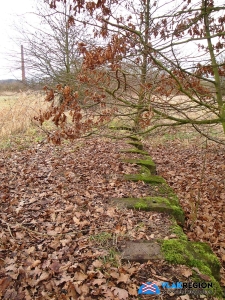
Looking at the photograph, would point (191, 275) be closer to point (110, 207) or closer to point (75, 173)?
point (110, 207)

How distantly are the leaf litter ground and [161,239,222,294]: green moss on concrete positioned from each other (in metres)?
0.12

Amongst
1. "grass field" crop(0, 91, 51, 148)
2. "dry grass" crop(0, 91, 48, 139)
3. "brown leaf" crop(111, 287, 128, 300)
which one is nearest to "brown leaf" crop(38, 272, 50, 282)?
"brown leaf" crop(111, 287, 128, 300)

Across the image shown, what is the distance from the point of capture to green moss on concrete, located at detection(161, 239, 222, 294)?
255 cm

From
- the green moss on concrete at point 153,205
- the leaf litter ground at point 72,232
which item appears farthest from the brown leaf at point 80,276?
the green moss on concrete at point 153,205

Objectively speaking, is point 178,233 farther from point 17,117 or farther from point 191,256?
point 17,117

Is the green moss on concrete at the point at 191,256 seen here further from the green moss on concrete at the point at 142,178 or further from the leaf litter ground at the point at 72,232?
the green moss on concrete at the point at 142,178

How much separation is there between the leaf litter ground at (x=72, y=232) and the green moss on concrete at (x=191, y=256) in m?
0.12

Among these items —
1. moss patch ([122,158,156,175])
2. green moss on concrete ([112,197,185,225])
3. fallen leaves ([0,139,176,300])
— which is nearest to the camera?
fallen leaves ([0,139,176,300])

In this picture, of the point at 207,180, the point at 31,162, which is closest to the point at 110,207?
the point at 31,162

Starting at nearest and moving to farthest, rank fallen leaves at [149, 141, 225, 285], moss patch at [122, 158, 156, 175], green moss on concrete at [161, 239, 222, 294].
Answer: green moss on concrete at [161, 239, 222, 294] < fallen leaves at [149, 141, 225, 285] < moss patch at [122, 158, 156, 175]

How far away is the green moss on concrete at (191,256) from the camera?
2.55 m

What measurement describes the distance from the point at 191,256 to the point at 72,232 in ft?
4.74

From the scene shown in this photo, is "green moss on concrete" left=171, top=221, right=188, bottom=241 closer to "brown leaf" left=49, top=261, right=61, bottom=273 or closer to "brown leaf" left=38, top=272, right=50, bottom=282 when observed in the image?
"brown leaf" left=49, top=261, right=61, bottom=273

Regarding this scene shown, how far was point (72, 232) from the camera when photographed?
3.07 metres
